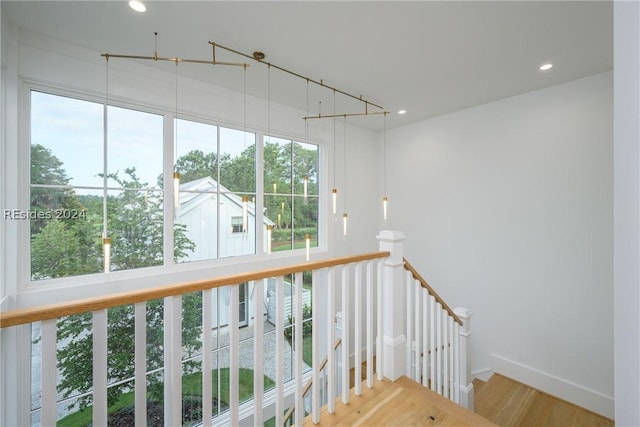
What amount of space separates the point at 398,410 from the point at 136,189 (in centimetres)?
309

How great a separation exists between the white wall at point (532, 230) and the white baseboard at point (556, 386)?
0.01m

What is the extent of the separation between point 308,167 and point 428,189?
6.65ft

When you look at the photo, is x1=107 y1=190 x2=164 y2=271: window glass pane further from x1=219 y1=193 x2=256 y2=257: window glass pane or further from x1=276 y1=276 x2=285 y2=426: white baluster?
x1=276 y1=276 x2=285 y2=426: white baluster

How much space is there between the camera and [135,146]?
9.24 feet

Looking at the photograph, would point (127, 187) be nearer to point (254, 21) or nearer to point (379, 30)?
point (254, 21)

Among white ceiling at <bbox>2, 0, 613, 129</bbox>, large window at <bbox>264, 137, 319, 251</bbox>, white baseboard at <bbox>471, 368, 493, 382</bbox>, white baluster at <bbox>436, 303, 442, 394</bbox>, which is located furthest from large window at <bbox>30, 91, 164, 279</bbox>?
white baseboard at <bbox>471, 368, 493, 382</bbox>

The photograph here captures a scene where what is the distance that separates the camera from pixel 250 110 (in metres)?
3.50

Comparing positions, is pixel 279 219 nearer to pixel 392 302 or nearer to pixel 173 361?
pixel 392 302

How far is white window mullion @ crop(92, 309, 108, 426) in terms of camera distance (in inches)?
39.0

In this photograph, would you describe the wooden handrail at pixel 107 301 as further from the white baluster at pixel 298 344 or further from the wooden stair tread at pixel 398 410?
the wooden stair tread at pixel 398 410

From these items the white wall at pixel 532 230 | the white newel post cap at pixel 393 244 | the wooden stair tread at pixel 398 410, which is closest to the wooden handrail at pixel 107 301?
the white newel post cap at pixel 393 244

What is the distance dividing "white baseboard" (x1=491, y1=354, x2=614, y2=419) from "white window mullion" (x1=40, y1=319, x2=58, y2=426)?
449 cm

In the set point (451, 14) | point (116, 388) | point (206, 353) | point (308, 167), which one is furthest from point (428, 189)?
point (116, 388)

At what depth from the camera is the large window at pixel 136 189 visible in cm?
238
